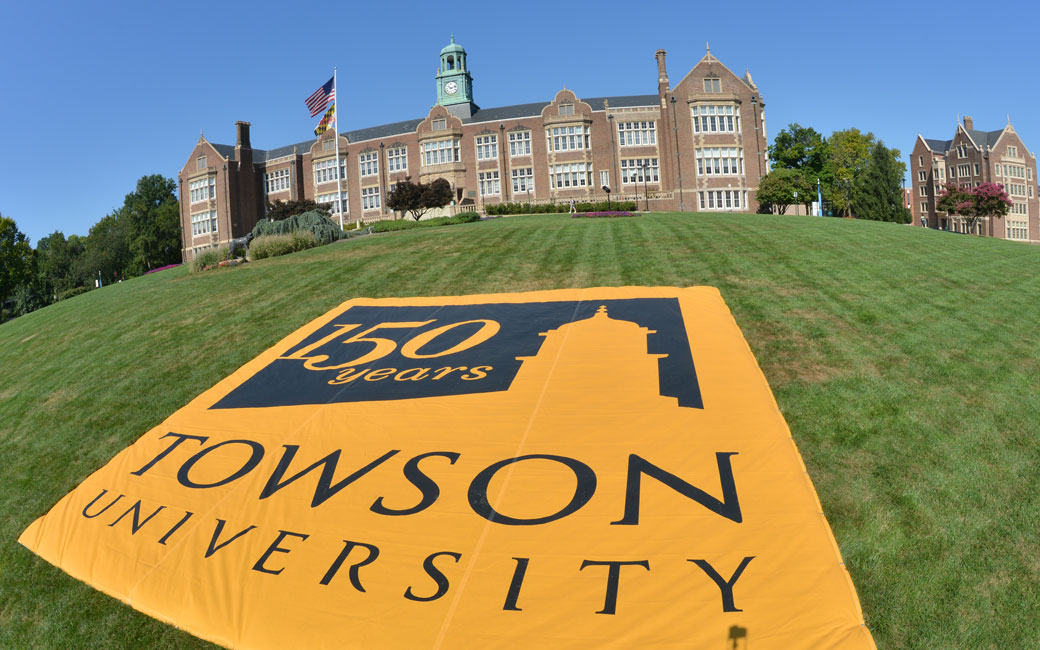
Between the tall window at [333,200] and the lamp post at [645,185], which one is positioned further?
the tall window at [333,200]

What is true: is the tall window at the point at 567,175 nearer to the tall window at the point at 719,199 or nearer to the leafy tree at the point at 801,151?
the tall window at the point at 719,199

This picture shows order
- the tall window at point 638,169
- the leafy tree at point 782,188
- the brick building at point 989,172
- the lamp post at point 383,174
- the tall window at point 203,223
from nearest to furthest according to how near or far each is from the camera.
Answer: the leafy tree at point 782,188
the tall window at point 638,169
the lamp post at point 383,174
the tall window at point 203,223
the brick building at point 989,172

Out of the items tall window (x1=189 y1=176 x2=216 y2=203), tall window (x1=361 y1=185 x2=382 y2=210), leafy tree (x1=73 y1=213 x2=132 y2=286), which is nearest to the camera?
tall window (x1=361 y1=185 x2=382 y2=210)

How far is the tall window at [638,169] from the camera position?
2322 inches

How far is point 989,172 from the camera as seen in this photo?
269 feet

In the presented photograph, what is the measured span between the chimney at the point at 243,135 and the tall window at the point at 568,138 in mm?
38559

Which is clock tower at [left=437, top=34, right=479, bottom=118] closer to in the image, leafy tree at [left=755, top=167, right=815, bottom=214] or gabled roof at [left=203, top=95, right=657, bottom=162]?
gabled roof at [left=203, top=95, right=657, bottom=162]

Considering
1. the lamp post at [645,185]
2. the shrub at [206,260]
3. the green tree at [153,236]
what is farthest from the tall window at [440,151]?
the green tree at [153,236]

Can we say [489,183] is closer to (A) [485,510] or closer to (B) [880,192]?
(B) [880,192]

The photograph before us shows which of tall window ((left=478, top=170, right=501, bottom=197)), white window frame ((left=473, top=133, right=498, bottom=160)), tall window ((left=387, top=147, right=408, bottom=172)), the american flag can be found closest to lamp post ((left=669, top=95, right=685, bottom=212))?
white window frame ((left=473, top=133, right=498, bottom=160))

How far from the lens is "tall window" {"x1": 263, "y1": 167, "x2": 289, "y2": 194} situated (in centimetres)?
7156

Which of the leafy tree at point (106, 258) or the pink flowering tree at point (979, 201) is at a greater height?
the leafy tree at point (106, 258)

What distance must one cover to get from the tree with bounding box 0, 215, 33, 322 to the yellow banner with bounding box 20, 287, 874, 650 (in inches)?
2731

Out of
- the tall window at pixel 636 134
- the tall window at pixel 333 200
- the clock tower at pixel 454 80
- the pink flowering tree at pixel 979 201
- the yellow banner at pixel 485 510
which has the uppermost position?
the clock tower at pixel 454 80
